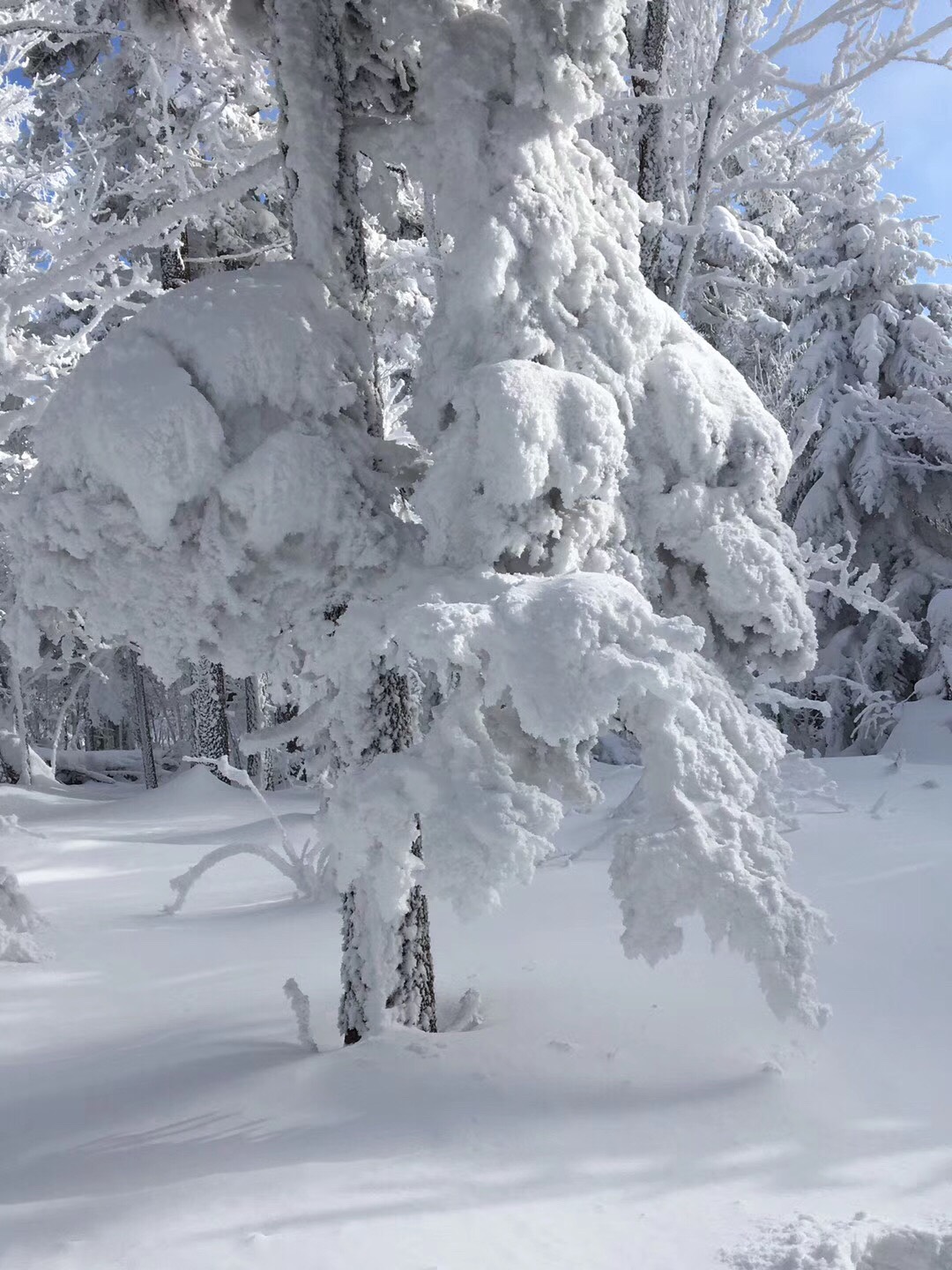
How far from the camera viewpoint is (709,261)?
15.5m

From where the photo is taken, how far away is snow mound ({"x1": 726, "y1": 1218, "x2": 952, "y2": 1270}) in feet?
10.9

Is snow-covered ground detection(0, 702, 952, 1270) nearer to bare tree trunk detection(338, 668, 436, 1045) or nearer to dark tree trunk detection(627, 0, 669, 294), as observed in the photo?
bare tree trunk detection(338, 668, 436, 1045)

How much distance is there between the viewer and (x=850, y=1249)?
3.40m

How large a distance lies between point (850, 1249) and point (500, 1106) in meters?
1.59

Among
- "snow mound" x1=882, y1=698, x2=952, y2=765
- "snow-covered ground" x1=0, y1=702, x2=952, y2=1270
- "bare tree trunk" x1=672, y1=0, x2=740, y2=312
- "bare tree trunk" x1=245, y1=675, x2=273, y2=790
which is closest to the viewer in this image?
"snow-covered ground" x1=0, y1=702, x2=952, y2=1270

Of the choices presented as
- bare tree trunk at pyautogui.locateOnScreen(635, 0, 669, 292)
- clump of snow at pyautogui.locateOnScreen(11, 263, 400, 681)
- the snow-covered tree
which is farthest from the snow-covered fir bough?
the snow-covered tree

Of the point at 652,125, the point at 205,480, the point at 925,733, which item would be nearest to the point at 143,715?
the point at 925,733

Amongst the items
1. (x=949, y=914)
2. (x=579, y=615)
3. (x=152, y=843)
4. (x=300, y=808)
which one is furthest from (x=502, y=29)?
(x=300, y=808)

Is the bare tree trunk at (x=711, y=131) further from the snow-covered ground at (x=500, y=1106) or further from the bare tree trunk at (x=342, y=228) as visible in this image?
the snow-covered ground at (x=500, y=1106)

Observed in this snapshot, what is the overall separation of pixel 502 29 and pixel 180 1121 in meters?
5.16

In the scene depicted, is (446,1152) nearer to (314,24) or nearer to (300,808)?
(314,24)

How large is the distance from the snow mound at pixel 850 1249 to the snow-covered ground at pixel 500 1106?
0.4 inches

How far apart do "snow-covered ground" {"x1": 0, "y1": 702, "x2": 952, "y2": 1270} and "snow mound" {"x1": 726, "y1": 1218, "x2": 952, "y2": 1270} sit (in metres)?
0.01

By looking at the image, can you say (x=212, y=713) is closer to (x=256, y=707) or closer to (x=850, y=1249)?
(x=256, y=707)
